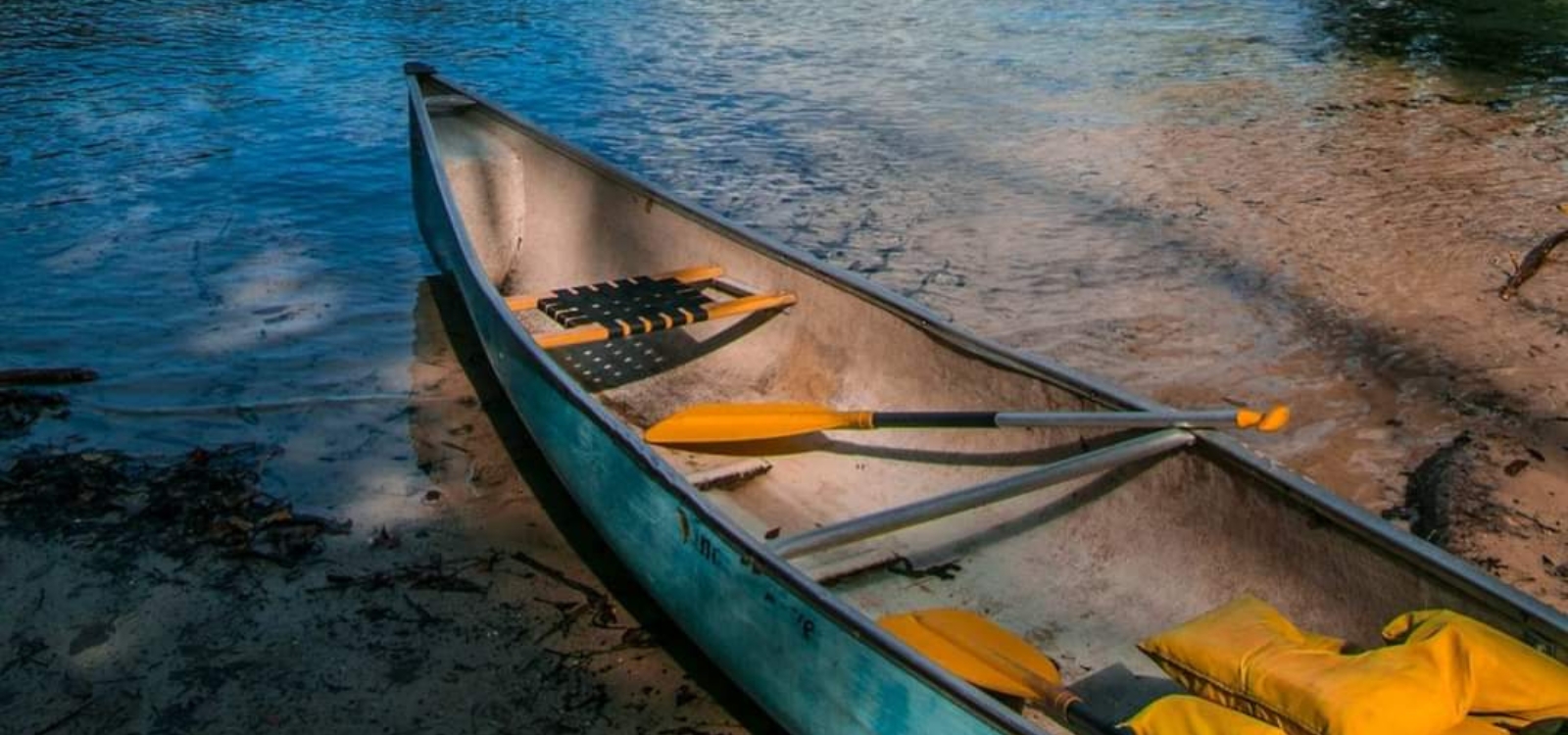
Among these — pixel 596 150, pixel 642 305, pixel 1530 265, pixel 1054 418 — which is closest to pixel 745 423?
pixel 642 305

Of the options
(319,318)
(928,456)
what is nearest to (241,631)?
(928,456)

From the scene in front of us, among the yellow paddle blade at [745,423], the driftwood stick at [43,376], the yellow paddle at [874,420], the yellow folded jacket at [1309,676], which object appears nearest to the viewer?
the yellow folded jacket at [1309,676]

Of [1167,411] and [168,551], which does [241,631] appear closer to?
[168,551]

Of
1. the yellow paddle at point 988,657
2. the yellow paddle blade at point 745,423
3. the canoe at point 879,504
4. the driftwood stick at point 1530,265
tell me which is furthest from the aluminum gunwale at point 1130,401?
the driftwood stick at point 1530,265

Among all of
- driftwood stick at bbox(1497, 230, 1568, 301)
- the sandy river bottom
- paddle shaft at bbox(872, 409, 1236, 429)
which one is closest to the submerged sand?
the sandy river bottom

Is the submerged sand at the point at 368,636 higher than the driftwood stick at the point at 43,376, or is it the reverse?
the driftwood stick at the point at 43,376

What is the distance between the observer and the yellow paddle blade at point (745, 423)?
4.82m

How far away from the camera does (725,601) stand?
369 cm

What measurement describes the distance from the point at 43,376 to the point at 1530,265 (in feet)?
24.1

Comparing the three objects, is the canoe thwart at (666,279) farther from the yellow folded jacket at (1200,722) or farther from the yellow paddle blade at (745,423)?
the yellow folded jacket at (1200,722)

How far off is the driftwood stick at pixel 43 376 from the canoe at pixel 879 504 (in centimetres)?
173

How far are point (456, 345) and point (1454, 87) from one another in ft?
31.6

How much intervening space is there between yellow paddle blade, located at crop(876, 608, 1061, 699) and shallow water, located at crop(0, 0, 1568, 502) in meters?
2.59

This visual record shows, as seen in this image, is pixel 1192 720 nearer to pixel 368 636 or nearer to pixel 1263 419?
pixel 1263 419
